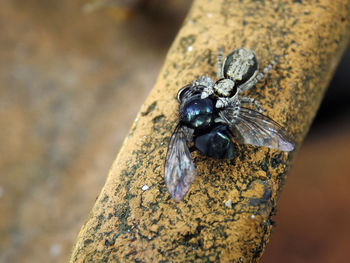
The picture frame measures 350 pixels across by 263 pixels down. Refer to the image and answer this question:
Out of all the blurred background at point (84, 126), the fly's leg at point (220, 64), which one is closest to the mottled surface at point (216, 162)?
the fly's leg at point (220, 64)

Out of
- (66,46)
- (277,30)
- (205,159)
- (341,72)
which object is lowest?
(341,72)

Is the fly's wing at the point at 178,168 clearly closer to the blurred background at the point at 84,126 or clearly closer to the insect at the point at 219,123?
the insect at the point at 219,123

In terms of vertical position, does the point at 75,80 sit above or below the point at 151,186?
above

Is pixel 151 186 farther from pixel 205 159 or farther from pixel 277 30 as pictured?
pixel 277 30

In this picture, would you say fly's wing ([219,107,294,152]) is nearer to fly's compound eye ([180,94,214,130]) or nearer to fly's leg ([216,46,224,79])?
fly's compound eye ([180,94,214,130])

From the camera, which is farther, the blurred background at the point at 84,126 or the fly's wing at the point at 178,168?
the blurred background at the point at 84,126


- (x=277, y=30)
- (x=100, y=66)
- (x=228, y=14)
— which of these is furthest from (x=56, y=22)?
(x=277, y=30)
